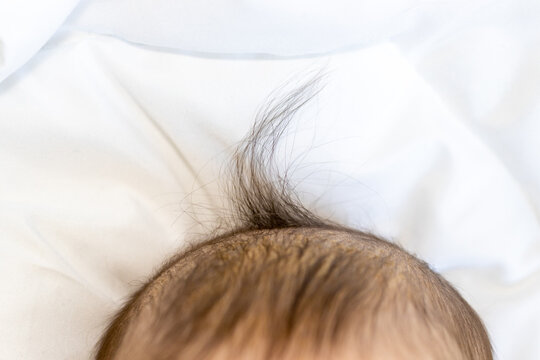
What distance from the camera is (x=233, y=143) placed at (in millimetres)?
916

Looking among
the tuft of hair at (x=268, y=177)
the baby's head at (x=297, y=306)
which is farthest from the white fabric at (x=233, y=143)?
the baby's head at (x=297, y=306)

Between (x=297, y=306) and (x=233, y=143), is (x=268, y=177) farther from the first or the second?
(x=297, y=306)

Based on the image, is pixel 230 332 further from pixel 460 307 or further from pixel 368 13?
pixel 368 13

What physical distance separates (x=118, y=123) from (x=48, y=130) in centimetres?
9

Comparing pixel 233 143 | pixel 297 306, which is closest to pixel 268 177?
pixel 233 143

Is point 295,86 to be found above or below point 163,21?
below

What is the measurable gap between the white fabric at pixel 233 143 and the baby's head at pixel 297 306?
0.46 feet

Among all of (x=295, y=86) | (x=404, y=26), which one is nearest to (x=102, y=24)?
(x=295, y=86)

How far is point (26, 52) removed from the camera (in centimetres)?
87

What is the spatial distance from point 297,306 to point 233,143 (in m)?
0.32

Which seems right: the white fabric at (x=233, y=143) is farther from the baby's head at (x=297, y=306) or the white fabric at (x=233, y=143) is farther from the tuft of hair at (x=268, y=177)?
the baby's head at (x=297, y=306)

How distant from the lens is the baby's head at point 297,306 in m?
0.64

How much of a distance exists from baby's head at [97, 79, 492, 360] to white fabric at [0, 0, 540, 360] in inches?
5.5

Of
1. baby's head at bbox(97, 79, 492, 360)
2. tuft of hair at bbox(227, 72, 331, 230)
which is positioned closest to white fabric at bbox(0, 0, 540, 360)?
tuft of hair at bbox(227, 72, 331, 230)
